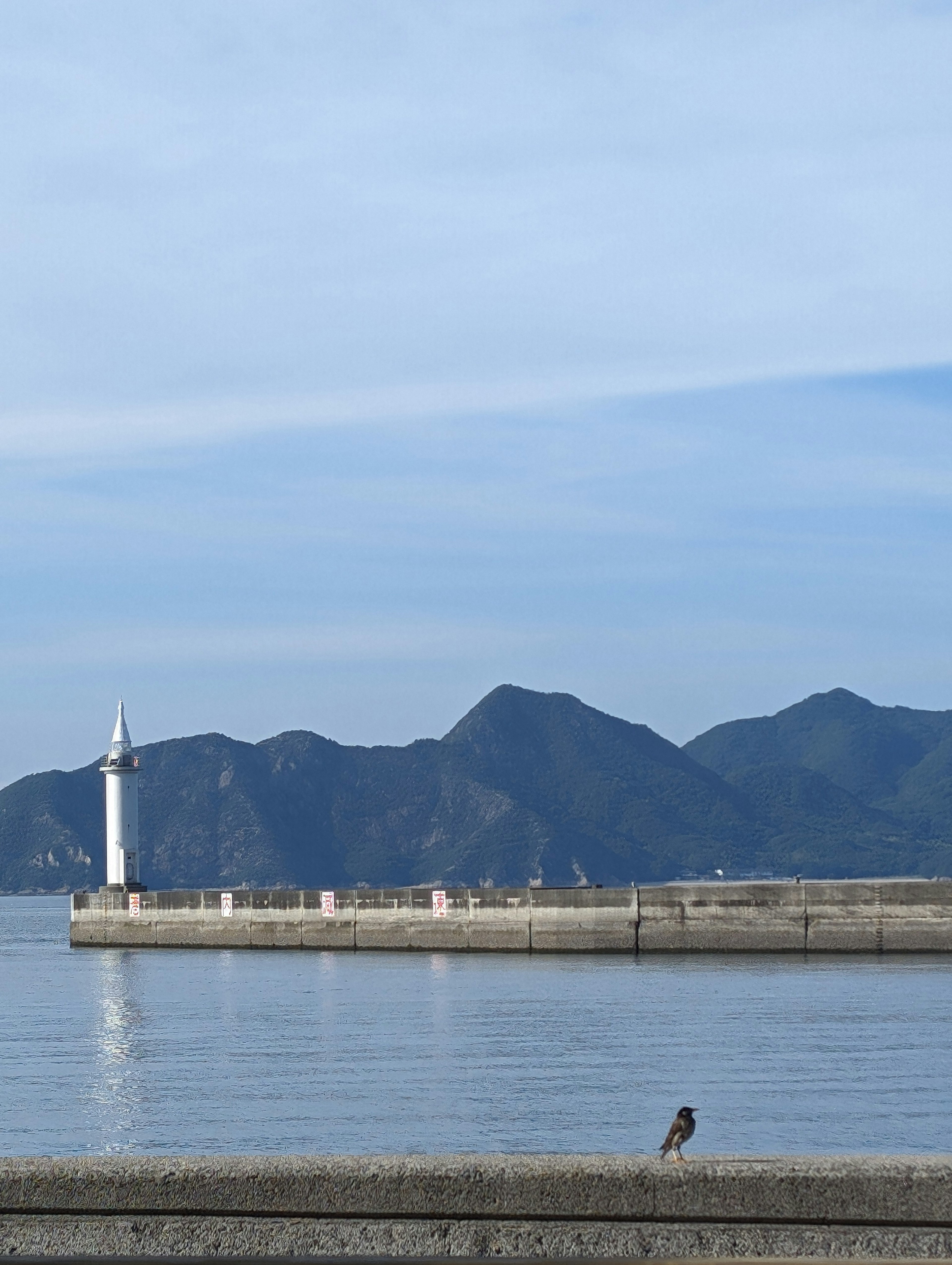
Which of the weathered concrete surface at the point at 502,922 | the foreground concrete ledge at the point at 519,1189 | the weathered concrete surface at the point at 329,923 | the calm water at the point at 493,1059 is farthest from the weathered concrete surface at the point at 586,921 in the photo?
the foreground concrete ledge at the point at 519,1189

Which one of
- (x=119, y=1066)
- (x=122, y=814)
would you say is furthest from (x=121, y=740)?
(x=119, y=1066)

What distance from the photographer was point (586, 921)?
190 ft

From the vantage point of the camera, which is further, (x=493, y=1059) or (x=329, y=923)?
(x=329, y=923)

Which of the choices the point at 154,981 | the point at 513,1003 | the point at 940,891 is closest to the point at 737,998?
the point at 513,1003

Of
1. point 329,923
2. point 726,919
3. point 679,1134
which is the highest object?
point 679,1134

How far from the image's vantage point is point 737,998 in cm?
4103

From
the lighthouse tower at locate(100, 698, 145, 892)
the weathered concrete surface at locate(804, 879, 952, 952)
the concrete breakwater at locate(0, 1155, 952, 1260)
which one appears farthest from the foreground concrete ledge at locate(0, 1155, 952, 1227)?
the lighthouse tower at locate(100, 698, 145, 892)

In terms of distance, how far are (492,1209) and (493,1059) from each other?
23368 mm

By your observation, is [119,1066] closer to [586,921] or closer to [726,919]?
[586,921]

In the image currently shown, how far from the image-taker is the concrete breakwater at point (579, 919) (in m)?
54.2

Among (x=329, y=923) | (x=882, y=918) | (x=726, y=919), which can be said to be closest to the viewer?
(x=882, y=918)

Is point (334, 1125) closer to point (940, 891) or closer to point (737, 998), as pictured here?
point (737, 998)

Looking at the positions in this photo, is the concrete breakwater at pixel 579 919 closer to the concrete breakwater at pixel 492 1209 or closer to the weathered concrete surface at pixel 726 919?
the weathered concrete surface at pixel 726 919

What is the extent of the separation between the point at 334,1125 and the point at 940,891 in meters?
36.9
